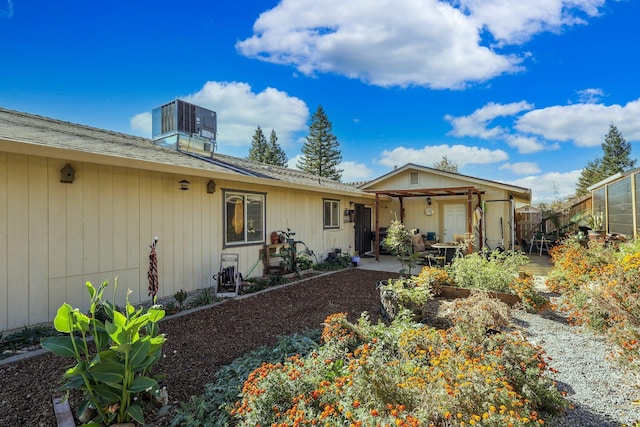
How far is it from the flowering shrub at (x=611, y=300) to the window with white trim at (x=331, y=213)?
6018mm

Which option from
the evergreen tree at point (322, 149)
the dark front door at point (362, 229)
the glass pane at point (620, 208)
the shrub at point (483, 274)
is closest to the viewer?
the shrub at point (483, 274)

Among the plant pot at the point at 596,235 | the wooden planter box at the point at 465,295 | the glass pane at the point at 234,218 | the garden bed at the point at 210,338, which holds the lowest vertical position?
the garden bed at the point at 210,338

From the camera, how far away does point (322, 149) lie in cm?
3108

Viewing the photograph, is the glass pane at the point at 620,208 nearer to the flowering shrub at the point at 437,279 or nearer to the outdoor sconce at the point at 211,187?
the flowering shrub at the point at 437,279

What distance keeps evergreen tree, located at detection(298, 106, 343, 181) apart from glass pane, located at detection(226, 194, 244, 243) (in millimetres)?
24302

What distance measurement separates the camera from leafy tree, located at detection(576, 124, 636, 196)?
27.8 metres

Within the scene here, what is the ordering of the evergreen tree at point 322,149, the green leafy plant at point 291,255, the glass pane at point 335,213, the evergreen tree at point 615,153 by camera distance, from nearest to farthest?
the green leafy plant at point 291,255, the glass pane at point 335,213, the evergreen tree at point 615,153, the evergreen tree at point 322,149

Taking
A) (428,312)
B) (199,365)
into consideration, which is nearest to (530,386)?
(428,312)

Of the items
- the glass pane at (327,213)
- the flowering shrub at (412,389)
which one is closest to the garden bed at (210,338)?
the flowering shrub at (412,389)

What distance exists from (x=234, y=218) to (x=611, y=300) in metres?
6.06

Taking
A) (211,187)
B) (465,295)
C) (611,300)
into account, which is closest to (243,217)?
(211,187)

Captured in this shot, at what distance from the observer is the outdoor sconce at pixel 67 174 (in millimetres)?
4281

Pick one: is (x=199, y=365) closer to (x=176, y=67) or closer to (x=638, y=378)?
(x=638, y=378)

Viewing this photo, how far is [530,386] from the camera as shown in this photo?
231cm
